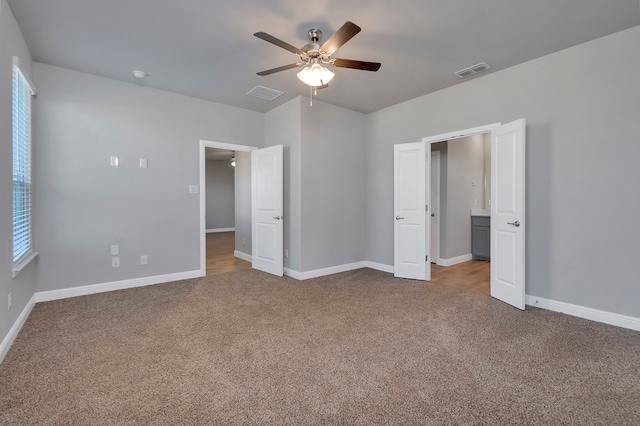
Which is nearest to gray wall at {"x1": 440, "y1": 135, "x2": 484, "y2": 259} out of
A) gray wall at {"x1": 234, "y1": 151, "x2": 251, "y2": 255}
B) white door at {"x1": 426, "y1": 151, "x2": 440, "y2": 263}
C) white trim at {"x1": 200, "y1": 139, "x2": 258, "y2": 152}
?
white door at {"x1": 426, "y1": 151, "x2": 440, "y2": 263}

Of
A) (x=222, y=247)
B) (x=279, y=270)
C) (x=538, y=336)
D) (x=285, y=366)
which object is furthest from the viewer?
(x=222, y=247)

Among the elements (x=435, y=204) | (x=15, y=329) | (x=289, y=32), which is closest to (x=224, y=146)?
(x=289, y=32)

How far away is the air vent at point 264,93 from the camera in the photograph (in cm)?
414

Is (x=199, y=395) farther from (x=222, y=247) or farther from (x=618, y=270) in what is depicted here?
(x=222, y=247)

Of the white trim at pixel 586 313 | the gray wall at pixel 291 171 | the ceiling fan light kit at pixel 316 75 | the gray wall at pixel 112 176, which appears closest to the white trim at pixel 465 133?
the gray wall at pixel 291 171

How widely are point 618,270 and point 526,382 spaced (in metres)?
1.85

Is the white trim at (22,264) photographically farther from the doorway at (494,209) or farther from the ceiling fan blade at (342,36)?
the doorway at (494,209)

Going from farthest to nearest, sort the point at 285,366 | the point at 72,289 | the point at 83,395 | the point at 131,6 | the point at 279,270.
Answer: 1. the point at 279,270
2. the point at 72,289
3. the point at 131,6
4. the point at 285,366
5. the point at 83,395

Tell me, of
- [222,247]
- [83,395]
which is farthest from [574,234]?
[222,247]

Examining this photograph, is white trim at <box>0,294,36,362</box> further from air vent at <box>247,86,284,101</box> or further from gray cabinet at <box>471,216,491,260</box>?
gray cabinet at <box>471,216,491,260</box>

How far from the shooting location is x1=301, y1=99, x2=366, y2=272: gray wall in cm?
462

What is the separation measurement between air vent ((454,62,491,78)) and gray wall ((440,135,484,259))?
1.96m

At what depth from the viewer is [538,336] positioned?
8.56ft

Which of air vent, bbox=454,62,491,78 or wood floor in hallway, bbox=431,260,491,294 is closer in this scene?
air vent, bbox=454,62,491,78
